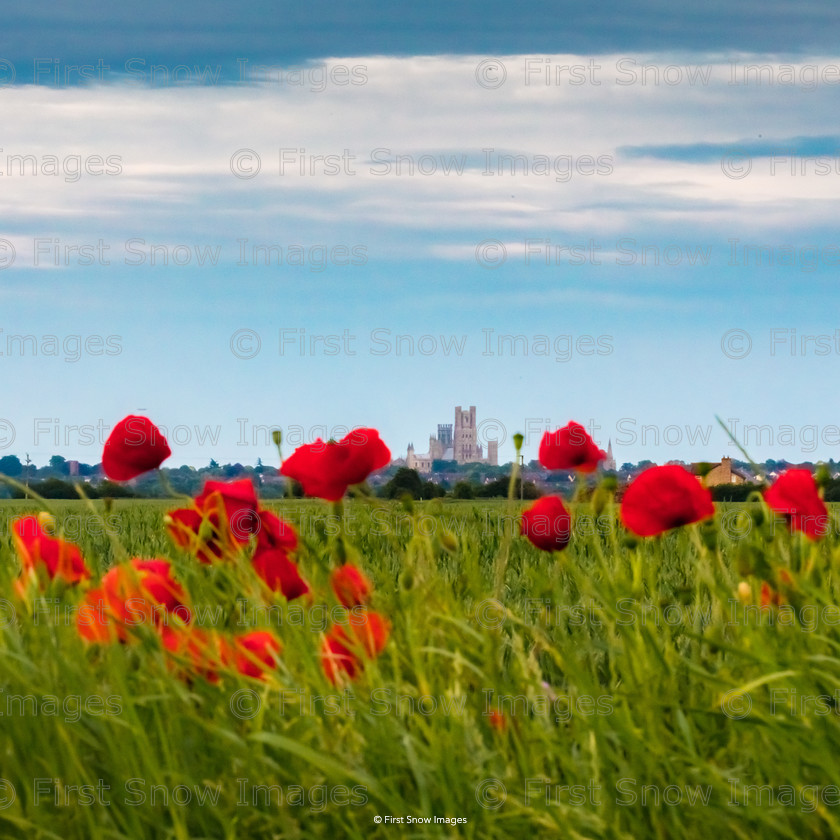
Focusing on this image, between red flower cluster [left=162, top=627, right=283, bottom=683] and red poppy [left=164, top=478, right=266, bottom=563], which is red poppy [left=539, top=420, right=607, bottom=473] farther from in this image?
red flower cluster [left=162, top=627, right=283, bottom=683]

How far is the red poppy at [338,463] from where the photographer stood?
213 cm

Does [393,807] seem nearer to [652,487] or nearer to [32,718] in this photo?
[32,718]

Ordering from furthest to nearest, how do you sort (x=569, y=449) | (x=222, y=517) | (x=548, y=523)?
(x=569, y=449) → (x=548, y=523) → (x=222, y=517)

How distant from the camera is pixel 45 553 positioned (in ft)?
7.20

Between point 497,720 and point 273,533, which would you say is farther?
point 273,533

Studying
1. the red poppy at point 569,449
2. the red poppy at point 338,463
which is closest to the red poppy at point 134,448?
the red poppy at point 338,463

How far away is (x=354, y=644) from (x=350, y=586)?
24cm

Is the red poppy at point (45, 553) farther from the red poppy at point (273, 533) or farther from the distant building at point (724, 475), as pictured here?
the distant building at point (724, 475)

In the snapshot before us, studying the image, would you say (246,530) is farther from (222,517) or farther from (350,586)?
(350,586)

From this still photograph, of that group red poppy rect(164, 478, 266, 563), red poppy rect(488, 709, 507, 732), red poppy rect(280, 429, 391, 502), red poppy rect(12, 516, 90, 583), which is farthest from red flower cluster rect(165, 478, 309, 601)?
red poppy rect(488, 709, 507, 732)

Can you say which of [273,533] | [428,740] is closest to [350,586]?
[273,533]

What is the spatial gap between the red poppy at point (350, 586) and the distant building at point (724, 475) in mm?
868

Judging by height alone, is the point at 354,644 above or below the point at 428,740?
above

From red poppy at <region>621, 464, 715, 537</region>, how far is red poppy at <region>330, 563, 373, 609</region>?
58 centimetres
